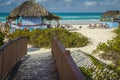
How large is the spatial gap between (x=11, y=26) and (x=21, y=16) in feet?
5.50

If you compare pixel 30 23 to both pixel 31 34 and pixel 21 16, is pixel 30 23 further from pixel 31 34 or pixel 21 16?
pixel 31 34

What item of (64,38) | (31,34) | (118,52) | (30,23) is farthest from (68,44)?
(30,23)

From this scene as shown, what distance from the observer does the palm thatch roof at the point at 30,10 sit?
89.4 ft

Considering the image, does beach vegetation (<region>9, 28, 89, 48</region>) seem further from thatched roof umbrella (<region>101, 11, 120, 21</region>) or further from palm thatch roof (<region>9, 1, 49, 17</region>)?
thatched roof umbrella (<region>101, 11, 120, 21</region>)

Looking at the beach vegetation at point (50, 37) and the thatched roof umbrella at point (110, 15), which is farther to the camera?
the thatched roof umbrella at point (110, 15)

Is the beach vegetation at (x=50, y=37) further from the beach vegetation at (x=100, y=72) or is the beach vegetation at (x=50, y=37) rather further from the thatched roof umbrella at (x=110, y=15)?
the thatched roof umbrella at (x=110, y=15)

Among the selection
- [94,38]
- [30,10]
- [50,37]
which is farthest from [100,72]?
[30,10]

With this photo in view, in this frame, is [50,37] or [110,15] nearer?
[50,37]

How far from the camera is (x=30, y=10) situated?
27469mm

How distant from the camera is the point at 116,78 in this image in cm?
789

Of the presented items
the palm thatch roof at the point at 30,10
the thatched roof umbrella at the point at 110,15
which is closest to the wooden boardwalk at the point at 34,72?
the palm thatch roof at the point at 30,10

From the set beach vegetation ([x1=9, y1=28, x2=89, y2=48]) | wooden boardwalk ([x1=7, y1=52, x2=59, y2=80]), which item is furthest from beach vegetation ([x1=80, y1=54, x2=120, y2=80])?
beach vegetation ([x1=9, y1=28, x2=89, y2=48])

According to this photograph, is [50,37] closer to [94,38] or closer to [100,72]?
[94,38]

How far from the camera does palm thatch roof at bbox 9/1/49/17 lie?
27234 mm
